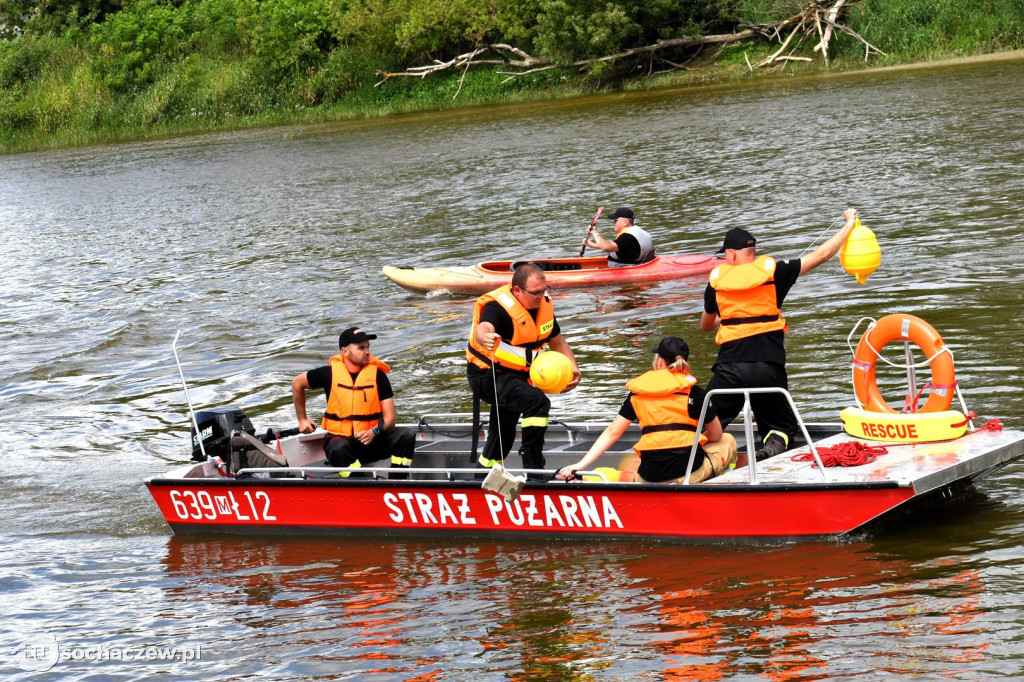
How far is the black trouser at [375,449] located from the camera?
10.5 meters

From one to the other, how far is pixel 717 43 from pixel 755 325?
3786 cm

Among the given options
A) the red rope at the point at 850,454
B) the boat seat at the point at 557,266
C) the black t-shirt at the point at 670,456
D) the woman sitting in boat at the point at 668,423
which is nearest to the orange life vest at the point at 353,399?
the woman sitting in boat at the point at 668,423

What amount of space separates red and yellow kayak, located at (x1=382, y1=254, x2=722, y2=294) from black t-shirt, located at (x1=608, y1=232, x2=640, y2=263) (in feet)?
0.41

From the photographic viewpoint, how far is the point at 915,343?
29.8 ft

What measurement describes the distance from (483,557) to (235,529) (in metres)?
2.47

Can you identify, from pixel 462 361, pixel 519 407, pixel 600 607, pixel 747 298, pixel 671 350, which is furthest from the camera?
pixel 462 361

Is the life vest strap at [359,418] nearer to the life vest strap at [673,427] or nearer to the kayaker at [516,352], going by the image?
the kayaker at [516,352]

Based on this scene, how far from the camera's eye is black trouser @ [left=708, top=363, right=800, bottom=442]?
9.42 metres

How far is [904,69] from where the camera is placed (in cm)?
3844

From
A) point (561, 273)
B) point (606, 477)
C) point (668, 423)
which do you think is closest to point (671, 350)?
point (668, 423)

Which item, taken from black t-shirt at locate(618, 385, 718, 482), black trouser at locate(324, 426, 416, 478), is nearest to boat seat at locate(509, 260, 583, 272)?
black trouser at locate(324, 426, 416, 478)

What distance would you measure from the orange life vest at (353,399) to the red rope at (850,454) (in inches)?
141

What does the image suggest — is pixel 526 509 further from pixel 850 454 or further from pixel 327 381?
pixel 850 454

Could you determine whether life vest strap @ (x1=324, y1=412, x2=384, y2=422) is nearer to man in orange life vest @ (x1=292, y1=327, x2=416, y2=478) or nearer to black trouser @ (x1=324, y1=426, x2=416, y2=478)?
man in orange life vest @ (x1=292, y1=327, x2=416, y2=478)
